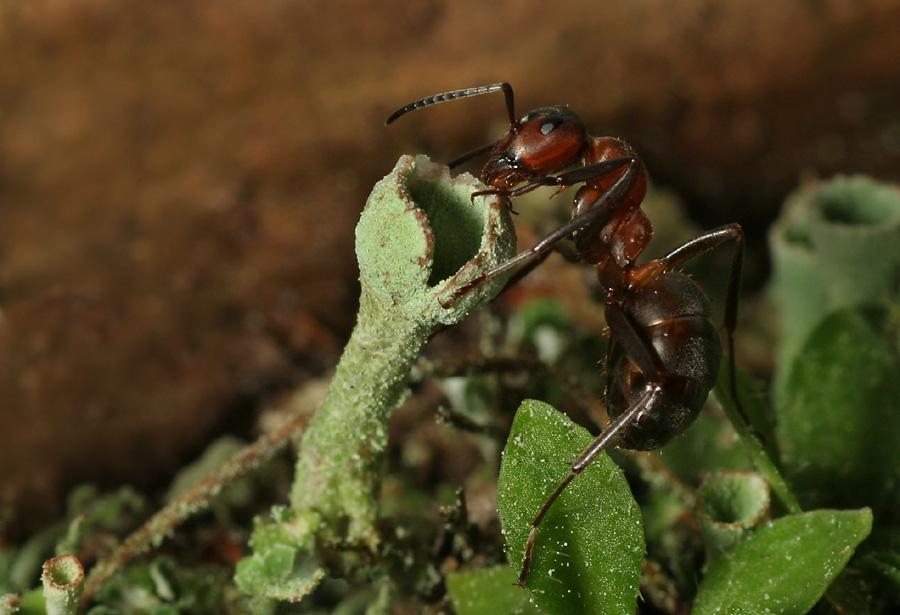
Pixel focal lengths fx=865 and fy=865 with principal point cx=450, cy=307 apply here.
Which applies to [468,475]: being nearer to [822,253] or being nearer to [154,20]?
[822,253]

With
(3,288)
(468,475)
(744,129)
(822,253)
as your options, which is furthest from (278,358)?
(744,129)

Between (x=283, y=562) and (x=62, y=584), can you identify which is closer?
(x=62, y=584)

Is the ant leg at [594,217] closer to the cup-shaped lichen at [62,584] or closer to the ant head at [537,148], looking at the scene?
Result: the ant head at [537,148]

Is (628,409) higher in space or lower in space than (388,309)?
lower

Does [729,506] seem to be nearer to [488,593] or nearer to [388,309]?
[488,593]

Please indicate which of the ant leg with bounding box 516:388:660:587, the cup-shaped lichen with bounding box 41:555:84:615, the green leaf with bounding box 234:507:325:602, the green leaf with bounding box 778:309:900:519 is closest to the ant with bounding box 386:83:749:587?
the ant leg with bounding box 516:388:660:587

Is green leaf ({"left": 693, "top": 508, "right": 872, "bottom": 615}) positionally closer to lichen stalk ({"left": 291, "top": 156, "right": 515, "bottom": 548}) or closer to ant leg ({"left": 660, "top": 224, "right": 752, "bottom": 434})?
ant leg ({"left": 660, "top": 224, "right": 752, "bottom": 434})

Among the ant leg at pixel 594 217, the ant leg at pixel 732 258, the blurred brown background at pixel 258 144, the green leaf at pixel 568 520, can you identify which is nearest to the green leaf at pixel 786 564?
the green leaf at pixel 568 520

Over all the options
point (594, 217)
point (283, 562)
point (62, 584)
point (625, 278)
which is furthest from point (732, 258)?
point (62, 584)
